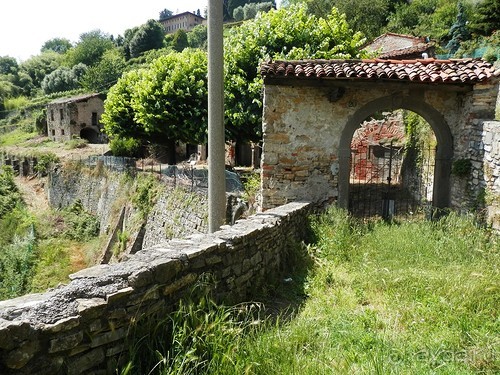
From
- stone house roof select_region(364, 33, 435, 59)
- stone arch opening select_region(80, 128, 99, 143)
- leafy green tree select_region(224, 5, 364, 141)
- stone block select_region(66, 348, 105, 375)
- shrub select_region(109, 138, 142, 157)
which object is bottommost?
stone block select_region(66, 348, 105, 375)

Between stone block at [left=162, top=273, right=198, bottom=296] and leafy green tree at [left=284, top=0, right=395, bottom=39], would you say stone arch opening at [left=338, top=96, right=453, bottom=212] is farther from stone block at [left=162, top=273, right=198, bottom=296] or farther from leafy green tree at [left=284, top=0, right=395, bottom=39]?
leafy green tree at [left=284, top=0, right=395, bottom=39]

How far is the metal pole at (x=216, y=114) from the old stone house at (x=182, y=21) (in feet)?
301

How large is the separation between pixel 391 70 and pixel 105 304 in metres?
7.21

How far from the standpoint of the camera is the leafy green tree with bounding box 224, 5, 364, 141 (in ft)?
41.7

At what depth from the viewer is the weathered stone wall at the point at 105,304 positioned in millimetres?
2314

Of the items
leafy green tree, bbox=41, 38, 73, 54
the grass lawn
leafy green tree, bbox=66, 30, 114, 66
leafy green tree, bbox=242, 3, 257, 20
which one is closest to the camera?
the grass lawn

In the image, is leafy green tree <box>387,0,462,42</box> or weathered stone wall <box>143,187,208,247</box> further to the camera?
leafy green tree <box>387,0,462,42</box>

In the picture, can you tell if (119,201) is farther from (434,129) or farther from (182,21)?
(182,21)

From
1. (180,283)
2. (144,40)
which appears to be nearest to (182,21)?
(144,40)

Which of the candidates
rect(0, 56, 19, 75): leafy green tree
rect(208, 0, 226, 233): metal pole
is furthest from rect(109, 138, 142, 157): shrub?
rect(0, 56, 19, 75): leafy green tree

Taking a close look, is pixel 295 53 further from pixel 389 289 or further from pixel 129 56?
pixel 129 56

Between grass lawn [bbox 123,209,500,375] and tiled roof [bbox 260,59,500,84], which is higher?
tiled roof [bbox 260,59,500,84]

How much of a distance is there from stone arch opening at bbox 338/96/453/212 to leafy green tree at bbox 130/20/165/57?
65705 millimetres

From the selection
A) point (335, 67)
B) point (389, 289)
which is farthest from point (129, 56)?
point (389, 289)
